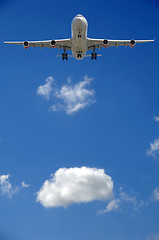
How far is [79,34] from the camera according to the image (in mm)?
59844

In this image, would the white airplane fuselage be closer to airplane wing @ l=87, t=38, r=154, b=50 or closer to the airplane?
the airplane

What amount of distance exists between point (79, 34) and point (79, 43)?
2.16 m

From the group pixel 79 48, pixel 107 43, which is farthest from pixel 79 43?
pixel 107 43

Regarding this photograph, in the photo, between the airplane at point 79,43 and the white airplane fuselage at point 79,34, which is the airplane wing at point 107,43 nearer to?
the airplane at point 79,43

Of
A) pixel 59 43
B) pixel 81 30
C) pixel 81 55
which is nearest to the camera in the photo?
pixel 81 30

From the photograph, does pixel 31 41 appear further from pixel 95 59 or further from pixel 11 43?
pixel 95 59

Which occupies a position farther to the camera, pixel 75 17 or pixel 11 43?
pixel 11 43

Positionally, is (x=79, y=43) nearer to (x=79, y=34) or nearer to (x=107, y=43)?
(x=79, y=34)

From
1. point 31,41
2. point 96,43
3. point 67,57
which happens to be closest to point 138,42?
point 96,43

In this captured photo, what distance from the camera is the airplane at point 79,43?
195 feet

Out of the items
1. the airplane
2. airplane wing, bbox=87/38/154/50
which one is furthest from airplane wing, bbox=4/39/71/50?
airplane wing, bbox=87/38/154/50

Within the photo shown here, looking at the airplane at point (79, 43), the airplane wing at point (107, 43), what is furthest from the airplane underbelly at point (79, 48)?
the airplane wing at point (107, 43)

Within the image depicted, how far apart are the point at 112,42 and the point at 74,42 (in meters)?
9.76

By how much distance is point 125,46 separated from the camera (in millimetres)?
69938
